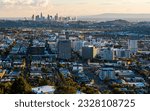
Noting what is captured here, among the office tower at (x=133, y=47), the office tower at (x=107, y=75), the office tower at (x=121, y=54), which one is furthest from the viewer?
the office tower at (x=133, y=47)

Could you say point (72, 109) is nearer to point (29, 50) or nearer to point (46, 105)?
point (46, 105)

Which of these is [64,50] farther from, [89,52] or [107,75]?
[107,75]

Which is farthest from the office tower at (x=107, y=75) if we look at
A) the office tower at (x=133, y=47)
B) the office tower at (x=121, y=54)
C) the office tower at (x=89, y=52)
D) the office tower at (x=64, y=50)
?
the office tower at (x=133, y=47)

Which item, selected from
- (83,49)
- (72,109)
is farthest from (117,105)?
(83,49)

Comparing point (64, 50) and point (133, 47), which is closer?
point (64, 50)

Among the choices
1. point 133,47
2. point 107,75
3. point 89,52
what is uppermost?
point 107,75

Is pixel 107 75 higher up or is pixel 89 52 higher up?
pixel 107 75

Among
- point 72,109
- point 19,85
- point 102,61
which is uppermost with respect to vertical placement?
point 72,109

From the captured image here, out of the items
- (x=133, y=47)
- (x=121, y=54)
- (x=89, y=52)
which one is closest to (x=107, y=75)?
(x=89, y=52)

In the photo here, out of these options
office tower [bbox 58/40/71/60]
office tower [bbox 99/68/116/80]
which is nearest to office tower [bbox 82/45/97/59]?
office tower [bbox 58/40/71/60]

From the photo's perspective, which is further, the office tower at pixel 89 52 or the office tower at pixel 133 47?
the office tower at pixel 133 47

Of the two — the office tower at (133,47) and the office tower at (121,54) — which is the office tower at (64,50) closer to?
the office tower at (121,54)
